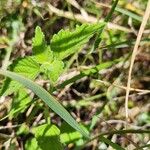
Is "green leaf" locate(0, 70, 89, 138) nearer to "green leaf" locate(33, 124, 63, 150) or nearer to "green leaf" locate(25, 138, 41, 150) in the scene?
"green leaf" locate(33, 124, 63, 150)

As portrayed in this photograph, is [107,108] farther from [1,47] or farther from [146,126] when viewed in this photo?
[1,47]

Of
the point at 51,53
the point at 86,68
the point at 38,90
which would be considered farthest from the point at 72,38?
the point at 86,68

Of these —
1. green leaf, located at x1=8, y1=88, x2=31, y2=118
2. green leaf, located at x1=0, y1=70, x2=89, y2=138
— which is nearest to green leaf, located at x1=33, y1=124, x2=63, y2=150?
green leaf, located at x1=8, y1=88, x2=31, y2=118

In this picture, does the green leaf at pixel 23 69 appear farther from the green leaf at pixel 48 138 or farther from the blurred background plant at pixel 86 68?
the blurred background plant at pixel 86 68

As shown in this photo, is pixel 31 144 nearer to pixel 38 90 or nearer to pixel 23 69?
pixel 23 69

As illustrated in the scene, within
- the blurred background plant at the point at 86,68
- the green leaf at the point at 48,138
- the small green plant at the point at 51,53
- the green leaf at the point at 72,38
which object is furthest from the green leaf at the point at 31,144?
the green leaf at the point at 72,38

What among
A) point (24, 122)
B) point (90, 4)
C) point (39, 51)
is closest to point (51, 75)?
point (39, 51)
